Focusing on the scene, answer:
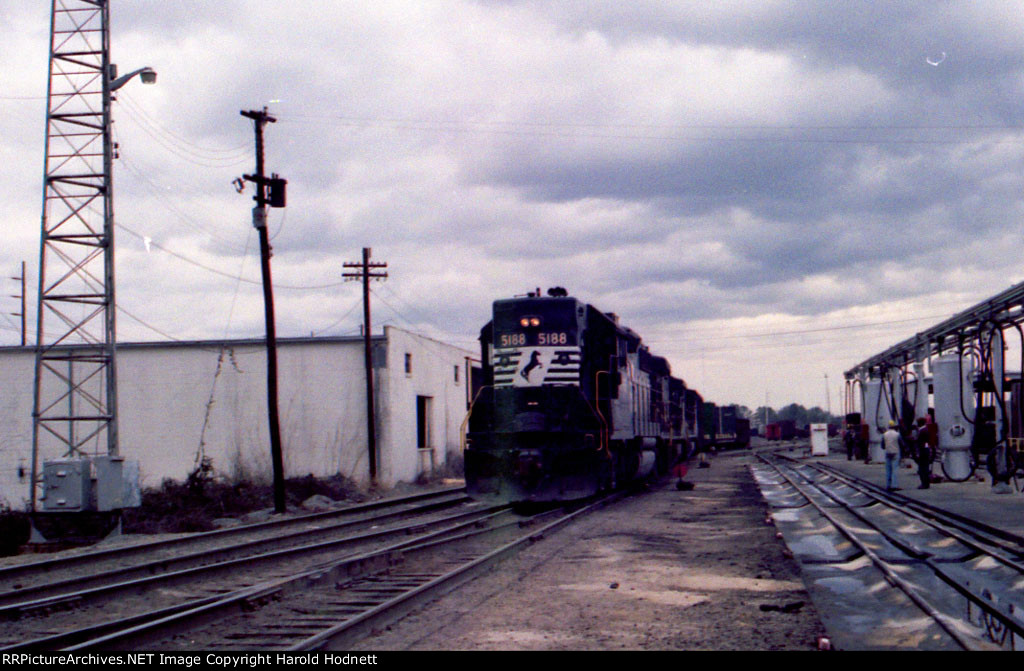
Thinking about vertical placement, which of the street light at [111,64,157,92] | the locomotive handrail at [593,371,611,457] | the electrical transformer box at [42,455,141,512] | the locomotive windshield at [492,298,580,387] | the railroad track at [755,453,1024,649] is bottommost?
the railroad track at [755,453,1024,649]

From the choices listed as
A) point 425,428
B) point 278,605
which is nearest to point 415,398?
point 425,428

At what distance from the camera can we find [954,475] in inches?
898

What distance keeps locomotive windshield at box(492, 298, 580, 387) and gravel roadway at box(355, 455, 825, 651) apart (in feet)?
11.4

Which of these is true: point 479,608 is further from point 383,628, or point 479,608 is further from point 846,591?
point 846,591

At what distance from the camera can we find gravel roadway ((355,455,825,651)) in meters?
6.90

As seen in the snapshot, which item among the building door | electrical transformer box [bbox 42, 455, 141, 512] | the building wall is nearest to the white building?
the building wall

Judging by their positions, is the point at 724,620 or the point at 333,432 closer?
the point at 724,620

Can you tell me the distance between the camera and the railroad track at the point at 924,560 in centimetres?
731

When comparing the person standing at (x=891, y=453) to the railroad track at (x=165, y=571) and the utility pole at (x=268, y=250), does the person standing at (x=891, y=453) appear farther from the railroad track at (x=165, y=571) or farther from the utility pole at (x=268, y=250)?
the utility pole at (x=268, y=250)

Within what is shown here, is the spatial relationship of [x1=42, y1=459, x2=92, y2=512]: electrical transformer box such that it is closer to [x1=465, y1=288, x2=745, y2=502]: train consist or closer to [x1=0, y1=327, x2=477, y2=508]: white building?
[x1=465, y1=288, x2=745, y2=502]: train consist

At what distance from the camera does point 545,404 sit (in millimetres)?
16750

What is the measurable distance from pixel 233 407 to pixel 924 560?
23.7 meters
